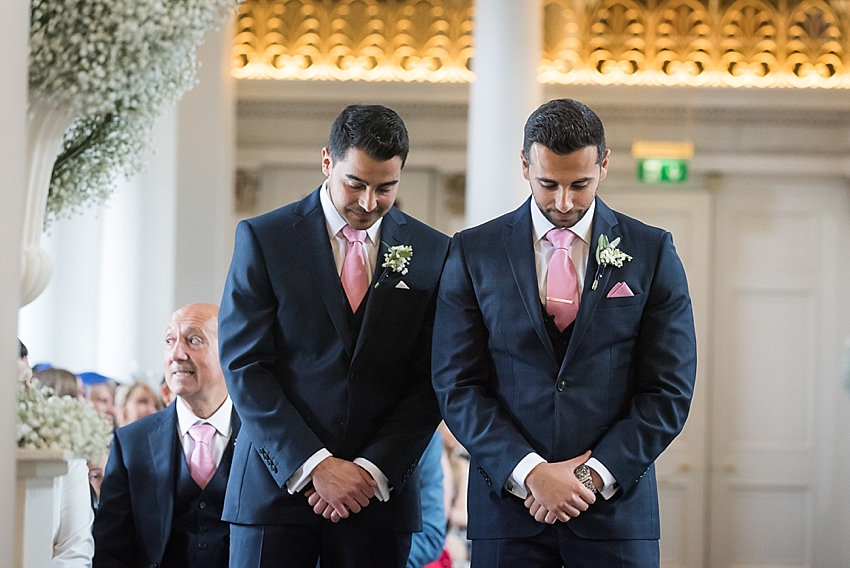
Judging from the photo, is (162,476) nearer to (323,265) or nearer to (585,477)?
(323,265)

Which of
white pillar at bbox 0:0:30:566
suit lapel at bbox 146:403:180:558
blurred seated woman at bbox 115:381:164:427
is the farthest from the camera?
blurred seated woman at bbox 115:381:164:427

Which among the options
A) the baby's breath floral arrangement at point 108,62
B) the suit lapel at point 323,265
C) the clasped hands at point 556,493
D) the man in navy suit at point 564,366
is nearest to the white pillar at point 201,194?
the baby's breath floral arrangement at point 108,62

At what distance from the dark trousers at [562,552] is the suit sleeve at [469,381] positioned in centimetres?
12

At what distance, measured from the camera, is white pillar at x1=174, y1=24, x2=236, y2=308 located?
213 inches

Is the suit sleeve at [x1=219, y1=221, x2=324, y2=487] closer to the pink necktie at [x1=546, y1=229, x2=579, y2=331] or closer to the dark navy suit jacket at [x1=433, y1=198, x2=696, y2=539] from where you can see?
the dark navy suit jacket at [x1=433, y1=198, x2=696, y2=539]

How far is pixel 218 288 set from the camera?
216 inches

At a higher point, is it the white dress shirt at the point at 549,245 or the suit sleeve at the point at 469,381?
the white dress shirt at the point at 549,245

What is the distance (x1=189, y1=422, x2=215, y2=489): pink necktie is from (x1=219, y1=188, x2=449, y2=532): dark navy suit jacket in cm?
35

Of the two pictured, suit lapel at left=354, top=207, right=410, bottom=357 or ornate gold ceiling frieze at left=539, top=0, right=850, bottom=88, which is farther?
ornate gold ceiling frieze at left=539, top=0, right=850, bottom=88

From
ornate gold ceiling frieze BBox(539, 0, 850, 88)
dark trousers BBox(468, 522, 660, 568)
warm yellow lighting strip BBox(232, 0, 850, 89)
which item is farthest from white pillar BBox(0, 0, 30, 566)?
ornate gold ceiling frieze BBox(539, 0, 850, 88)

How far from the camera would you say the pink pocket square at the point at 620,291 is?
221cm

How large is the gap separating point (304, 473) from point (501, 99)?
307cm

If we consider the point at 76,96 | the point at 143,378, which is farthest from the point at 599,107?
the point at 76,96

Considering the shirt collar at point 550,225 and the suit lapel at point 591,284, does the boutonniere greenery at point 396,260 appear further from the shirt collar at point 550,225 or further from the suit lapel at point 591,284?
the suit lapel at point 591,284
